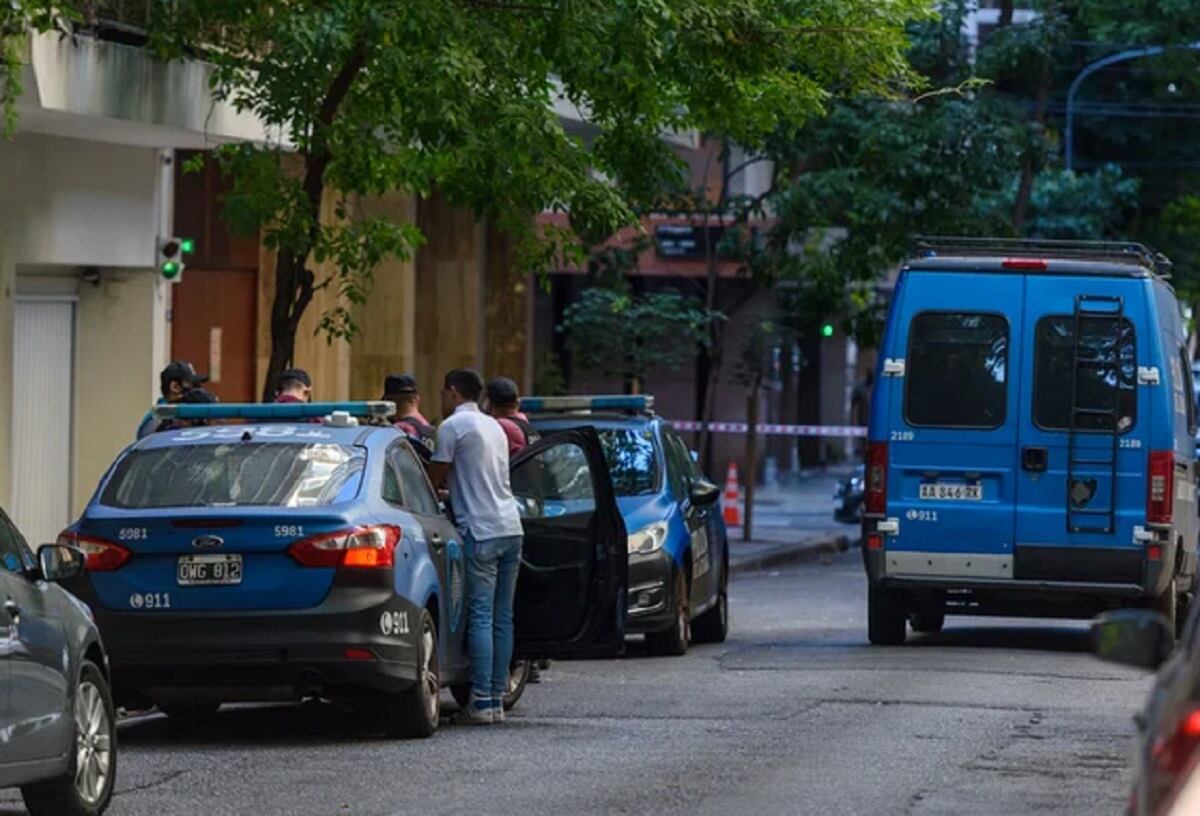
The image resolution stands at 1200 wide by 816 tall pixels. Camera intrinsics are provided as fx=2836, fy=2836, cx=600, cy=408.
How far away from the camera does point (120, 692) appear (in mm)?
13367

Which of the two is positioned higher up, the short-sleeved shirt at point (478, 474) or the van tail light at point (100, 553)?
the short-sleeved shirt at point (478, 474)

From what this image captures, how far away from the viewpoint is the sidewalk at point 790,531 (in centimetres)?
3189

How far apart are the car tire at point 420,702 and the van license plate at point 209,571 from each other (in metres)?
0.95

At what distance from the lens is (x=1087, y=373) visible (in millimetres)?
18906

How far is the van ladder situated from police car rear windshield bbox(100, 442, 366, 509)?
267 inches

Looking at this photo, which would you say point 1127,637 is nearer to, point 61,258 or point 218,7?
point 218,7

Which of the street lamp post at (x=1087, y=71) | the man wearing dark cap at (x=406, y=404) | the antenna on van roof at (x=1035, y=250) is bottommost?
the man wearing dark cap at (x=406, y=404)

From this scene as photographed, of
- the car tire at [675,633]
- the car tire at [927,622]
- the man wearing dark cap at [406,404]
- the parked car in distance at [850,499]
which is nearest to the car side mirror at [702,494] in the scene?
the car tire at [675,633]

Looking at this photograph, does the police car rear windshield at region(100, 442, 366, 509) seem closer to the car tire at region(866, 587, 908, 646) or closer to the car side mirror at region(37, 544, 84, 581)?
the car side mirror at region(37, 544, 84, 581)

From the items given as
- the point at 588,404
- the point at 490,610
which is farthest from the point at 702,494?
the point at 490,610

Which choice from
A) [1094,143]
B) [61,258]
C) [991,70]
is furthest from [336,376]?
[1094,143]

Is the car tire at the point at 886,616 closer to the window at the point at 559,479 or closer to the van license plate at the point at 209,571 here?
the window at the point at 559,479

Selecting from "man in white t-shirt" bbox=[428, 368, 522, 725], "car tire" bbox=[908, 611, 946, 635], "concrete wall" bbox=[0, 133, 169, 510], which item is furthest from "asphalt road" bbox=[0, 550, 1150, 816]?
"concrete wall" bbox=[0, 133, 169, 510]

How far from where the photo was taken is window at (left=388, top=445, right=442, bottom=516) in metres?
14.1
